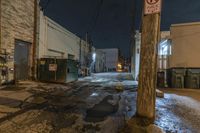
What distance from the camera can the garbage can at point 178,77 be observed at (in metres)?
11.1

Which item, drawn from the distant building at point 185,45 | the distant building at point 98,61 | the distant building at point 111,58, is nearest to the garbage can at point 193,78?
the distant building at point 185,45

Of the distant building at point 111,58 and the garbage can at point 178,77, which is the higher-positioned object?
the distant building at point 111,58

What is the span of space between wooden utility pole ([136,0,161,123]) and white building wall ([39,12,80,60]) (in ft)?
34.1

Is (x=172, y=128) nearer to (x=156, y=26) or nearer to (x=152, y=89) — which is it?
(x=152, y=89)

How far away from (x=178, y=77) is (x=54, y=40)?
1032 centimetres

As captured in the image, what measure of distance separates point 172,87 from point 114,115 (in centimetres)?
781

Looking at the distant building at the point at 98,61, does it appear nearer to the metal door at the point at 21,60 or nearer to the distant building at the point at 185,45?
the distant building at the point at 185,45

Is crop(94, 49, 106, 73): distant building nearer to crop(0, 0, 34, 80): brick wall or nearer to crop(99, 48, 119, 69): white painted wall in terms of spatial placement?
crop(99, 48, 119, 69): white painted wall

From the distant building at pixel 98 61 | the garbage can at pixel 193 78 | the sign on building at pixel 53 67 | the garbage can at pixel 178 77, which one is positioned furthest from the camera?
the distant building at pixel 98 61

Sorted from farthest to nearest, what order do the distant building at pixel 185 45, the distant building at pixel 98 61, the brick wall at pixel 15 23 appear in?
1. the distant building at pixel 98 61
2. the distant building at pixel 185 45
3. the brick wall at pixel 15 23

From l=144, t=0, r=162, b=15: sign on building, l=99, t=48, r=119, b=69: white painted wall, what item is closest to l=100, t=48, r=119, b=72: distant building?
l=99, t=48, r=119, b=69: white painted wall

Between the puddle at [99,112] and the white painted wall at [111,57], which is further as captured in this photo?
the white painted wall at [111,57]

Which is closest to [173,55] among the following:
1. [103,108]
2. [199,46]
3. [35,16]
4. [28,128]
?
[199,46]

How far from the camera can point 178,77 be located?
11195mm
